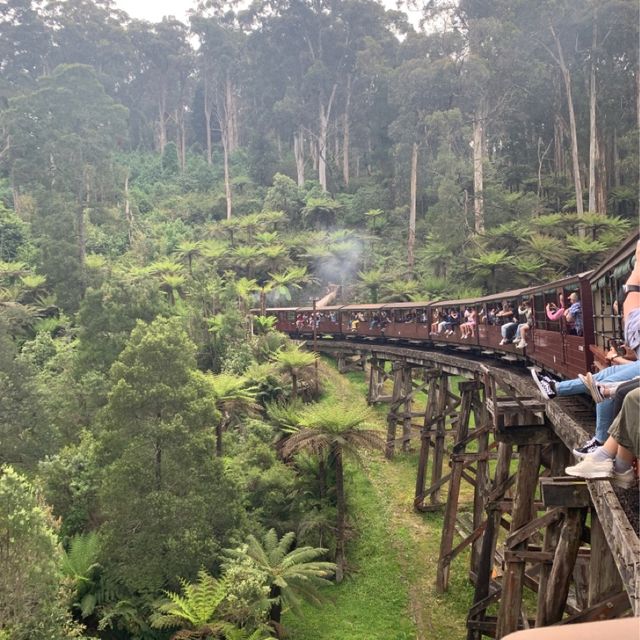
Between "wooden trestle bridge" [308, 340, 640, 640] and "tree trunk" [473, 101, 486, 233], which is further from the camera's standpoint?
"tree trunk" [473, 101, 486, 233]

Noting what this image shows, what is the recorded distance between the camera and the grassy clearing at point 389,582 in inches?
396

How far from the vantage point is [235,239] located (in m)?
35.7

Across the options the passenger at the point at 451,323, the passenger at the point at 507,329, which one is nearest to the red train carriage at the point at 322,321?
the passenger at the point at 451,323

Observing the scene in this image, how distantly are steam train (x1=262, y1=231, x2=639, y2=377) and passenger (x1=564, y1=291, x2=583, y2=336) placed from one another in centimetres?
7

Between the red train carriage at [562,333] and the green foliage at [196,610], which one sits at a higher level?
the red train carriage at [562,333]

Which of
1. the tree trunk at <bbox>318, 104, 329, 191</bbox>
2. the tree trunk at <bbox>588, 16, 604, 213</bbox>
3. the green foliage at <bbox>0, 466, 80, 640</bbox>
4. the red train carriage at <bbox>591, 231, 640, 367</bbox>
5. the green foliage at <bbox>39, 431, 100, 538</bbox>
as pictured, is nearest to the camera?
the red train carriage at <bbox>591, 231, 640, 367</bbox>

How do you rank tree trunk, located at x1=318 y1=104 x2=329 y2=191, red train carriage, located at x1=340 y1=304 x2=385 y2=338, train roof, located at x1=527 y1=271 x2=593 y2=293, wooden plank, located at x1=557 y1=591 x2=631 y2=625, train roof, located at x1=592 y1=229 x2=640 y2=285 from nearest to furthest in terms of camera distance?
wooden plank, located at x1=557 y1=591 x2=631 y2=625 → train roof, located at x1=592 y1=229 x2=640 y2=285 → train roof, located at x1=527 y1=271 x2=593 y2=293 → red train carriage, located at x1=340 y1=304 x2=385 y2=338 → tree trunk, located at x1=318 y1=104 x2=329 y2=191

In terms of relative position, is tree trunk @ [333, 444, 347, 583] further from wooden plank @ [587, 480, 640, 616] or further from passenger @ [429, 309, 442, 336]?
wooden plank @ [587, 480, 640, 616]

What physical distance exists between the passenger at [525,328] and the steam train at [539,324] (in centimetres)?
9

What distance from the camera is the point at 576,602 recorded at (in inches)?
350

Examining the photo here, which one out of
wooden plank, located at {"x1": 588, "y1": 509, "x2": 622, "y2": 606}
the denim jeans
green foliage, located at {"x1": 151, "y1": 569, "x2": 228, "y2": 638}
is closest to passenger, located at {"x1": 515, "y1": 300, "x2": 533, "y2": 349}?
the denim jeans

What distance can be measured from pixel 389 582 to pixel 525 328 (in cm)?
570

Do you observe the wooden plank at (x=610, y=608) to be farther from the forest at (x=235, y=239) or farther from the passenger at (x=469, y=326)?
the passenger at (x=469, y=326)

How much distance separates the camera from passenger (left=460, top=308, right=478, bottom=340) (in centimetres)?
1377
